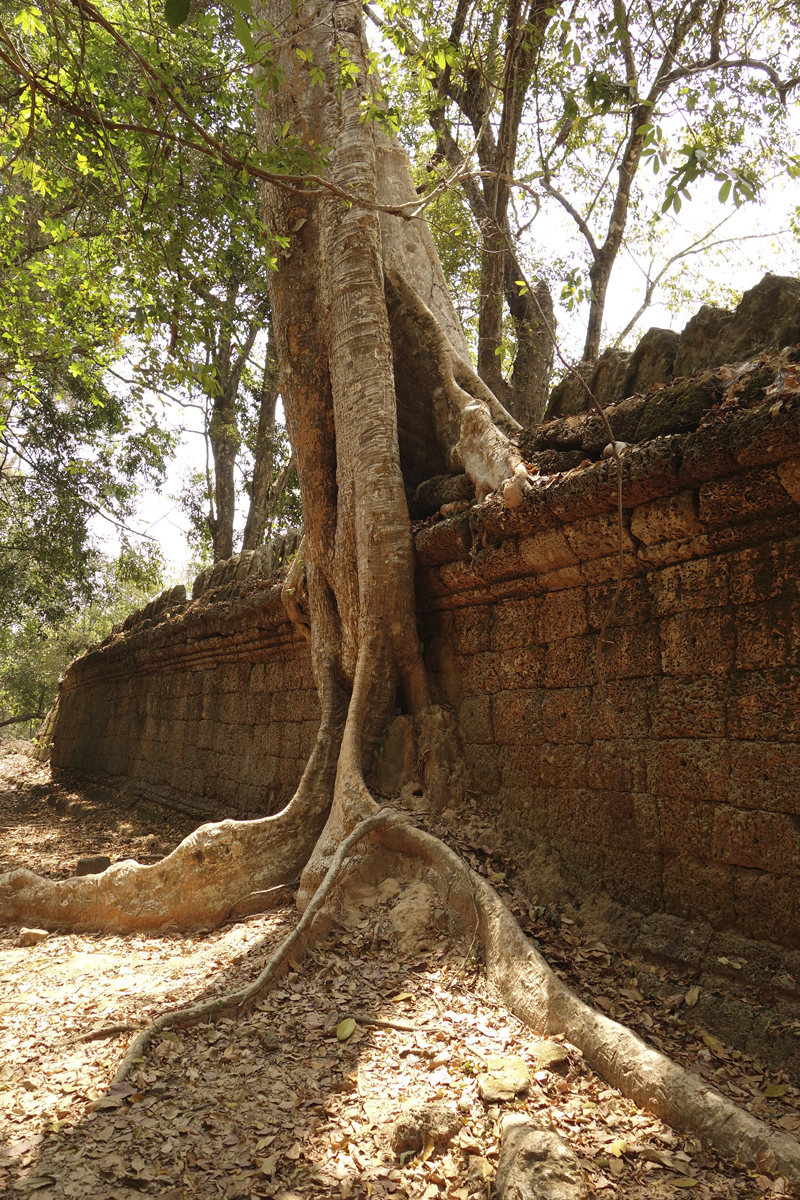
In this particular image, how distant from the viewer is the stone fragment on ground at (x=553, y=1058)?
233cm

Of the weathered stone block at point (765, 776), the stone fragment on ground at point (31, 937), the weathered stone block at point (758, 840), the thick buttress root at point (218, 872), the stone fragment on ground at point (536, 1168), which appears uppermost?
the weathered stone block at point (765, 776)

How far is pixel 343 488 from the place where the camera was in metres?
4.62

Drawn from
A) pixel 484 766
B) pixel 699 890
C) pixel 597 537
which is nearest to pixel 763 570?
pixel 597 537

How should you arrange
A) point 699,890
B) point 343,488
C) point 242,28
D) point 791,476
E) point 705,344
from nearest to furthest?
point 242,28 < point 791,476 < point 699,890 < point 705,344 < point 343,488

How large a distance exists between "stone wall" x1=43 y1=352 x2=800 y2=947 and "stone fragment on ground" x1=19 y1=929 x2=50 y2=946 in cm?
284

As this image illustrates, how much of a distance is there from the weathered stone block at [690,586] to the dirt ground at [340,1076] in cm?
141

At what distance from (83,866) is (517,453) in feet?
14.5

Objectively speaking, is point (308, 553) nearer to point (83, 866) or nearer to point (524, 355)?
point (83, 866)

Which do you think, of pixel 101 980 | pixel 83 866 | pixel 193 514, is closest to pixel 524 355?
pixel 83 866

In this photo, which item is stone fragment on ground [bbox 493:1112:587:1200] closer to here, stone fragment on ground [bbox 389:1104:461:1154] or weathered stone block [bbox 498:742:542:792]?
stone fragment on ground [bbox 389:1104:461:1154]

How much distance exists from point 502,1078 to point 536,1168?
430 millimetres

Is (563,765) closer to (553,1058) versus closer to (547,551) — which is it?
(547,551)

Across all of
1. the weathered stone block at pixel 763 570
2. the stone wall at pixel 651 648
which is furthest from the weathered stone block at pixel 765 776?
the weathered stone block at pixel 763 570

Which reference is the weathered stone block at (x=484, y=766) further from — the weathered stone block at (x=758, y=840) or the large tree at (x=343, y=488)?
the weathered stone block at (x=758, y=840)
